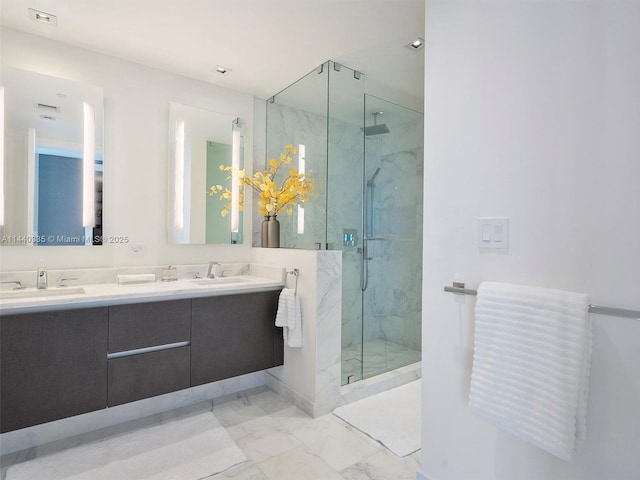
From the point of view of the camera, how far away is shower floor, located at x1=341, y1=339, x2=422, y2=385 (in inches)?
107

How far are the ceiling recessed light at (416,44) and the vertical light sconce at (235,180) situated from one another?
1.49 metres

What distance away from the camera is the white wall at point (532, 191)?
1.06m

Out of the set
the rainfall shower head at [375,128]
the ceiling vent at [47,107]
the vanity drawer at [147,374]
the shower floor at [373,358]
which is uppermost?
the rainfall shower head at [375,128]

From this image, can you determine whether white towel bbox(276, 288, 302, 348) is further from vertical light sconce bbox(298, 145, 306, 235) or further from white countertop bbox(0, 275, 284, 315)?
vertical light sconce bbox(298, 145, 306, 235)

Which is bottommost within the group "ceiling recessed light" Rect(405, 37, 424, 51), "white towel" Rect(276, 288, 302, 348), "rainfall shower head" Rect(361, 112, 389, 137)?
"white towel" Rect(276, 288, 302, 348)

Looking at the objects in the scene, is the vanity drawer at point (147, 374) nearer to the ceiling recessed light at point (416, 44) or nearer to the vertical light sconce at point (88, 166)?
the vertical light sconce at point (88, 166)

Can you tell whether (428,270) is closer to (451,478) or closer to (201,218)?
(451,478)

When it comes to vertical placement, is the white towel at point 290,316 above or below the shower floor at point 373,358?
above

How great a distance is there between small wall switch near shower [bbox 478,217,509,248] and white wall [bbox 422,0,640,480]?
0.03 meters

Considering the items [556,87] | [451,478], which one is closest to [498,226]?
[556,87]

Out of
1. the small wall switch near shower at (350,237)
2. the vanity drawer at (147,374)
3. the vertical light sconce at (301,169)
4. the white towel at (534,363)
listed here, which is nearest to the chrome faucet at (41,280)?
the vanity drawer at (147,374)

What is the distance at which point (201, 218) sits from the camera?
9.14 ft

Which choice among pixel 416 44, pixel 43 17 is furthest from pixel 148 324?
pixel 416 44

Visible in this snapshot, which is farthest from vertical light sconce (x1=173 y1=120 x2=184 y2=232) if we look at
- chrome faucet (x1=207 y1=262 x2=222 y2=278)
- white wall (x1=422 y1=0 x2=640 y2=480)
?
white wall (x1=422 y1=0 x2=640 y2=480)
